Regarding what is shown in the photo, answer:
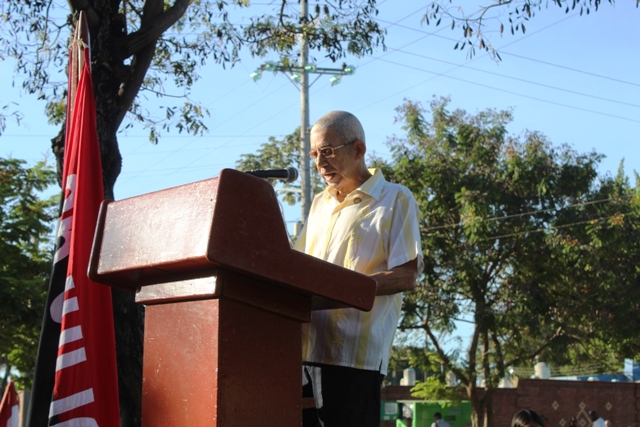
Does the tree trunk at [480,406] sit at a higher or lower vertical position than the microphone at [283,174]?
lower

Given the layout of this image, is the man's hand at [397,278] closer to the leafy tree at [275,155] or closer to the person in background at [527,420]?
the person in background at [527,420]

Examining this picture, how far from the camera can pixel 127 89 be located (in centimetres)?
623

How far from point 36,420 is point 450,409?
24900 mm

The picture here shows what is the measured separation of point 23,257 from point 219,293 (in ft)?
44.3

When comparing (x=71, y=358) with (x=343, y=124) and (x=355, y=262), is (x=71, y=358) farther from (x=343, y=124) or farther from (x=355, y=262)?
(x=343, y=124)

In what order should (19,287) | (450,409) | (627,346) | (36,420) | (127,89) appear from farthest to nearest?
(450,409) < (627,346) < (19,287) < (127,89) < (36,420)

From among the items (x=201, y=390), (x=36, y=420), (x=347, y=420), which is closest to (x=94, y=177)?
(x=36, y=420)

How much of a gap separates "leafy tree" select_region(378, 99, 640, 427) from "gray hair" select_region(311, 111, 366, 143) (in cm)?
1539

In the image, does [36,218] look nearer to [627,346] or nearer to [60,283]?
[60,283]

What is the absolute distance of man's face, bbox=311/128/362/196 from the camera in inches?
117

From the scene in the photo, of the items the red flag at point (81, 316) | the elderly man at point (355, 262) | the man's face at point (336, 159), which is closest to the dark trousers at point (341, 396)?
the elderly man at point (355, 262)

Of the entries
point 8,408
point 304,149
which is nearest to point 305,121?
point 304,149

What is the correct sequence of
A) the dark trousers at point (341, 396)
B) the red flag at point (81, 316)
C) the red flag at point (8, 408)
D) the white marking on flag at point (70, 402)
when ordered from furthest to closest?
the red flag at point (8, 408) < the red flag at point (81, 316) < the white marking on flag at point (70, 402) < the dark trousers at point (341, 396)

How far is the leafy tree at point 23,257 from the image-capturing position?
13219 millimetres
